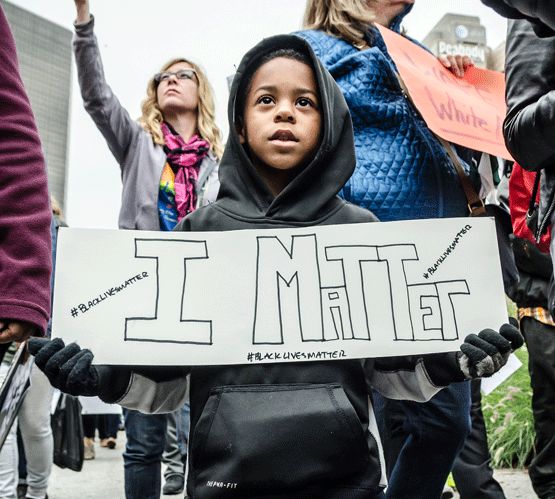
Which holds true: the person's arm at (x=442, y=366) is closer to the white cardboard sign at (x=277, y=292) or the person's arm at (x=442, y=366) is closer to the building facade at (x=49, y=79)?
the white cardboard sign at (x=277, y=292)

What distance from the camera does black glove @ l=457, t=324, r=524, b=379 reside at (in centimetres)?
137

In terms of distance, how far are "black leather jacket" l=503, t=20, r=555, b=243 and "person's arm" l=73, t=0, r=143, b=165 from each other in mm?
1887

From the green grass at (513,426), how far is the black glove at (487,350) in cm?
368

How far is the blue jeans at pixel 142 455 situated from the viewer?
260 centimetres

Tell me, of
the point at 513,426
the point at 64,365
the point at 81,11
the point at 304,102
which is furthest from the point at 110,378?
the point at 513,426

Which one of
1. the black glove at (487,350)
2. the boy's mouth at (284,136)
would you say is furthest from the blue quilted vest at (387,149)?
the black glove at (487,350)

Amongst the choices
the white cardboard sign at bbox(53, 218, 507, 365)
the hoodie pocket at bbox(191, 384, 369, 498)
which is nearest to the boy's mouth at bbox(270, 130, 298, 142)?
the white cardboard sign at bbox(53, 218, 507, 365)

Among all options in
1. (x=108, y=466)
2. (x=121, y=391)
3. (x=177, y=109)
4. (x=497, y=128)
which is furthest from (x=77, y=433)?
(x=497, y=128)

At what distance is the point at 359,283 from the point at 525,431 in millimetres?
4001

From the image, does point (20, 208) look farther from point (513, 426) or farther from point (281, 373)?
point (513, 426)

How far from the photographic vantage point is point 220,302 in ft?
5.21

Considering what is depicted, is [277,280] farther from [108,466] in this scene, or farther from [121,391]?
[108,466]

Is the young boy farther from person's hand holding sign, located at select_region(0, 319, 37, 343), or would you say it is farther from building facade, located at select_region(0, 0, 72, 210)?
building facade, located at select_region(0, 0, 72, 210)

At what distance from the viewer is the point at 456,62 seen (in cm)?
260
